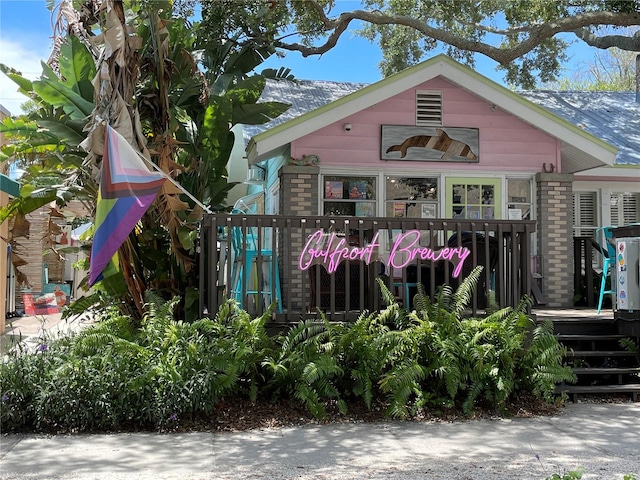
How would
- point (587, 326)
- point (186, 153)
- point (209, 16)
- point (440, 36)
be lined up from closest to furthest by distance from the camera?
point (587, 326) → point (186, 153) → point (209, 16) → point (440, 36)

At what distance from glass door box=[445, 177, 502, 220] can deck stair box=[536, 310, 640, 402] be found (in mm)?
2669

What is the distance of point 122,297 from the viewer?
9430 millimetres

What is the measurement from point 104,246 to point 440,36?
412 inches

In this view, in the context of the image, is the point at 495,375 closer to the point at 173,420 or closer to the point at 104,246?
the point at 173,420

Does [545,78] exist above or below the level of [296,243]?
above

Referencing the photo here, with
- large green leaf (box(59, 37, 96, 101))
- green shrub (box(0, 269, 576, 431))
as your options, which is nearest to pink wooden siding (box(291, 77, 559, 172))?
large green leaf (box(59, 37, 96, 101))

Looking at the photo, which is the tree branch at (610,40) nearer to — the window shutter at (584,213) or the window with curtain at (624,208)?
the window with curtain at (624,208)

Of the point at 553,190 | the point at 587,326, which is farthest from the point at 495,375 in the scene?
the point at 553,190

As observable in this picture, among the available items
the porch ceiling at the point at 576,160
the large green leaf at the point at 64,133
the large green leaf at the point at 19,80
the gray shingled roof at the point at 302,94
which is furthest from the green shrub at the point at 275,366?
the gray shingled roof at the point at 302,94

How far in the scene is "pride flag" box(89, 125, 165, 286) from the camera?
664 centimetres

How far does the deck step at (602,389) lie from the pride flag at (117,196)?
203 inches

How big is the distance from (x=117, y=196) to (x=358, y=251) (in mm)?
2812

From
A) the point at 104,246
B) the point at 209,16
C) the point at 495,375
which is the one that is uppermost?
the point at 209,16

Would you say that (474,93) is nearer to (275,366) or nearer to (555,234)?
(555,234)
